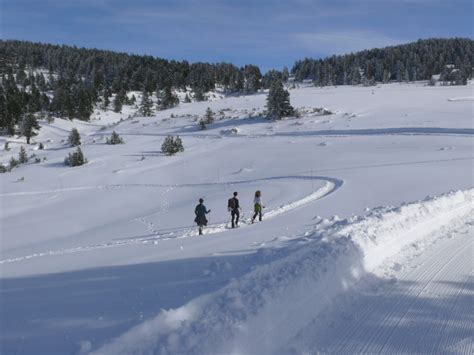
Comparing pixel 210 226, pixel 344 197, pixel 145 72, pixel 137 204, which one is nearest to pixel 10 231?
pixel 137 204

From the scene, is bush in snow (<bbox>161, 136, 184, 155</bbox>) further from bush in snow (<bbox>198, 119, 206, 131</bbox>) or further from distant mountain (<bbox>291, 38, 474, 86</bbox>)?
distant mountain (<bbox>291, 38, 474, 86</bbox>)

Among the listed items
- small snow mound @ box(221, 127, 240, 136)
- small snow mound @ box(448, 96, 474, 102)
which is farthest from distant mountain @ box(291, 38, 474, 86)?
small snow mound @ box(221, 127, 240, 136)

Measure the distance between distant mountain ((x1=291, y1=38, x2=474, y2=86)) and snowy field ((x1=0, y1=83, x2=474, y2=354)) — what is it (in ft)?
312

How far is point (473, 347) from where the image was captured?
16.4 feet

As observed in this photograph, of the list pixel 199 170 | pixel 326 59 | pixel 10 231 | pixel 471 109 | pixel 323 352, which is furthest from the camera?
pixel 326 59

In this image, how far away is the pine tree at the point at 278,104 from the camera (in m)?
56.7

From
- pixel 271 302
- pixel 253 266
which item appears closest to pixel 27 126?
pixel 253 266

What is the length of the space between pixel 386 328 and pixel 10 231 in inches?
726

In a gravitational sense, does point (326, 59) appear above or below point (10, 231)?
above

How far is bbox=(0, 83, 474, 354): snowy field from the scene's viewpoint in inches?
208

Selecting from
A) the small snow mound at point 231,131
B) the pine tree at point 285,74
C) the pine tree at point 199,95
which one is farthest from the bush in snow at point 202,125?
the pine tree at point 285,74

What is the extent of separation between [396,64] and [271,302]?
443 ft

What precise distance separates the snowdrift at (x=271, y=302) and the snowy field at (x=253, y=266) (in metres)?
0.02

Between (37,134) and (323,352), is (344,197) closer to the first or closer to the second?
(323,352)
